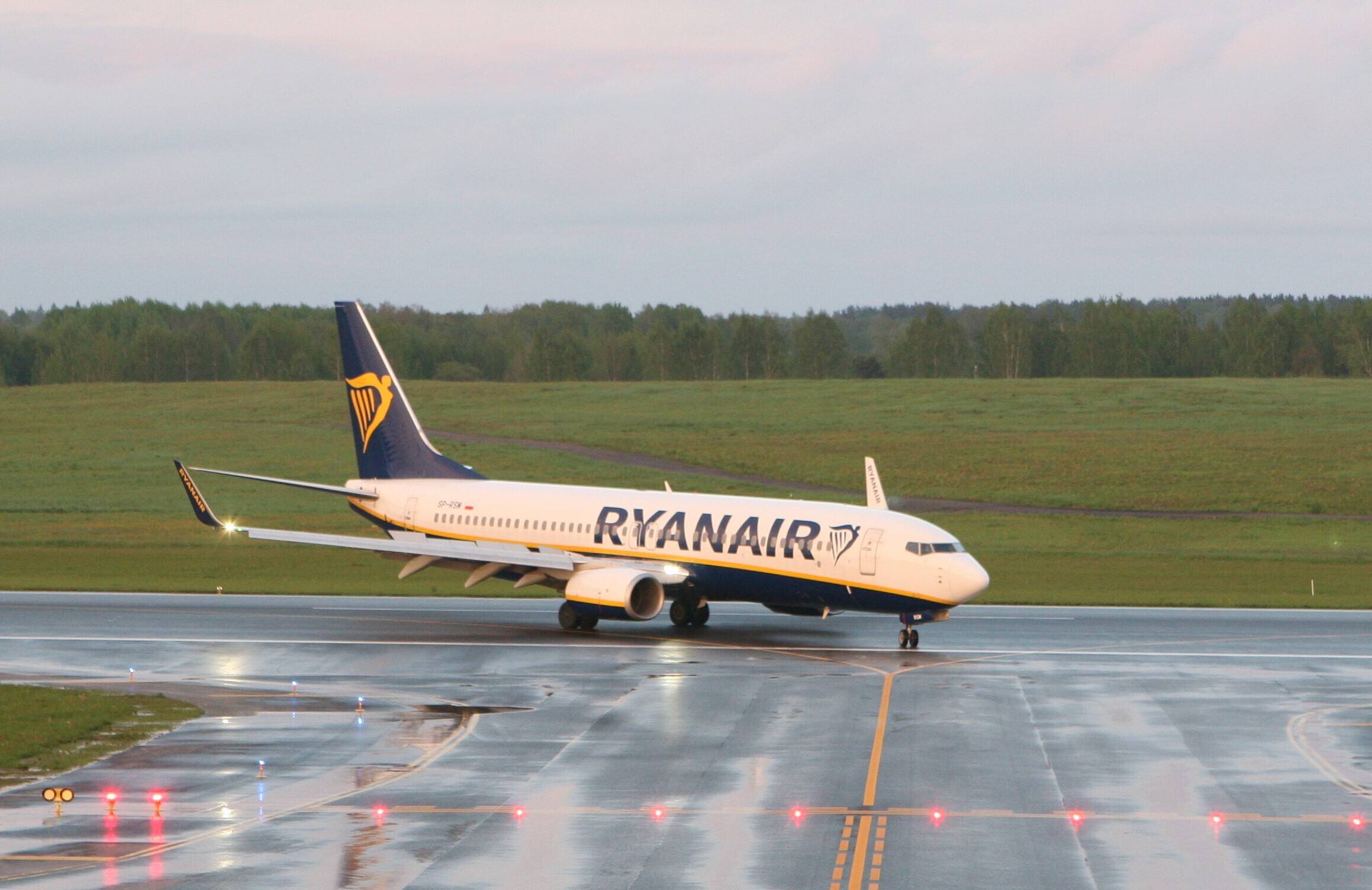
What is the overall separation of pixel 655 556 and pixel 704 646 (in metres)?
4.24

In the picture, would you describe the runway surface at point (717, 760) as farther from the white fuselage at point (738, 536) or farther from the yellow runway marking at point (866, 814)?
the white fuselage at point (738, 536)

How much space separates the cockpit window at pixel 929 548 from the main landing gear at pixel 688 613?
27.0ft

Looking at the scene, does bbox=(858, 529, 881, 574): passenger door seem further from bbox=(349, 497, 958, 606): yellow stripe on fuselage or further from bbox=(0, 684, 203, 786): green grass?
bbox=(0, 684, 203, 786): green grass

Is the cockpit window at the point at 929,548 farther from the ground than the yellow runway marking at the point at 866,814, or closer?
farther from the ground

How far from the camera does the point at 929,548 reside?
45469mm

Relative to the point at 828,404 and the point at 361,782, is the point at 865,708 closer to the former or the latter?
the point at 361,782

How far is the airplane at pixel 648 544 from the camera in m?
45.9

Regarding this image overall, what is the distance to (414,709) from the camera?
35.2m

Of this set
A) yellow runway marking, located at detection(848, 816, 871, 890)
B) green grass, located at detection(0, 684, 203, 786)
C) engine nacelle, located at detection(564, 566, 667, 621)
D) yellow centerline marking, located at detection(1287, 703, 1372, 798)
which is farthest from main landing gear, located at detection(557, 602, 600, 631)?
yellow runway marking, located at detection(848, 816, 871, 890)

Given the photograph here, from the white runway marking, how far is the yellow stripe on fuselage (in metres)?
1.74

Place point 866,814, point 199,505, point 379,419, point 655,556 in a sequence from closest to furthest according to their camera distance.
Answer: point 866,814 → point 199,505 → point 655,556 → point 379,419

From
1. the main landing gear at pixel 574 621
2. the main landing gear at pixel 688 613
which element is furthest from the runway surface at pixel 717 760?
the main landing gear at pixel 574 621

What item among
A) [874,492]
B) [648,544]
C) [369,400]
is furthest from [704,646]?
[369,400]

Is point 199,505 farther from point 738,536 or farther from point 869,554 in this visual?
point 869,554
